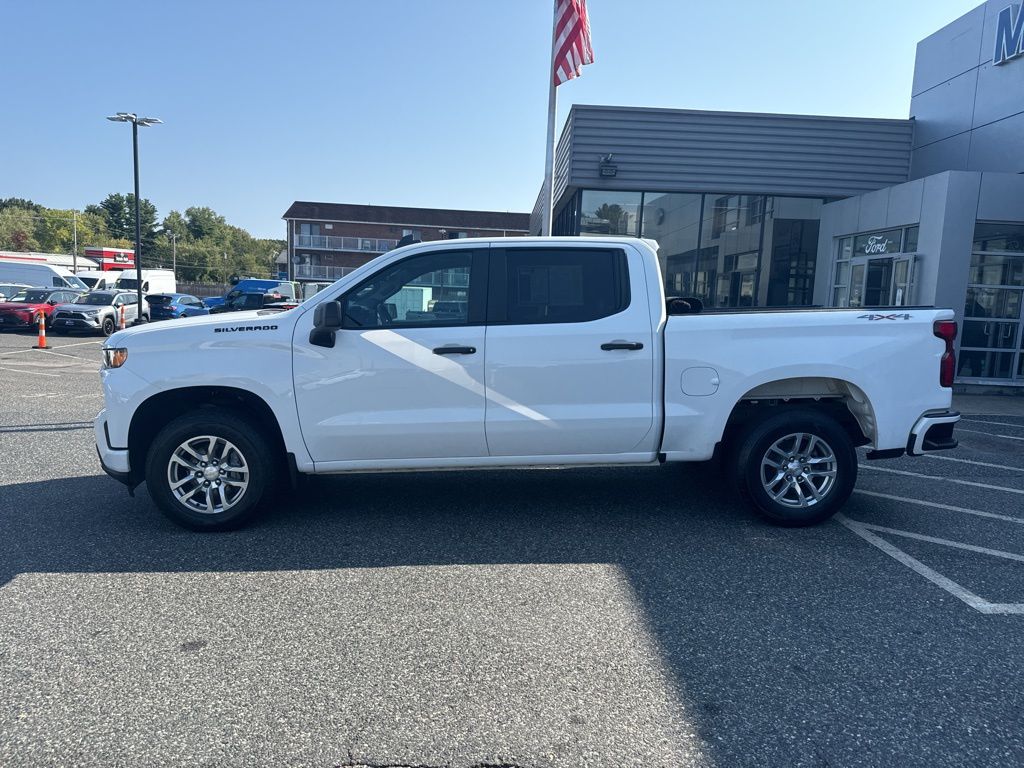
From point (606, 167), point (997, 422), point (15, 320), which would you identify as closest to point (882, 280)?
point (997, 422)

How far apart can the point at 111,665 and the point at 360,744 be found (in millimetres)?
1342

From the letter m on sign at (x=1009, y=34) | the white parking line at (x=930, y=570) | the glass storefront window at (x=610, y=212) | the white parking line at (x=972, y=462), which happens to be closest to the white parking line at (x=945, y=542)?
the white parking line at (x=930, y=570)

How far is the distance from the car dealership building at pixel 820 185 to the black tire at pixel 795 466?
899 cm

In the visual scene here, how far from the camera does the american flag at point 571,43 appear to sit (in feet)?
37.5

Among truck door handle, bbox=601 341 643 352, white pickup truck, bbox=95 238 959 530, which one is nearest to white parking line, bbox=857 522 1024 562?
white pickup truck, bbox=95 238 959 530

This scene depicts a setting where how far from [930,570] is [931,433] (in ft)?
3.67

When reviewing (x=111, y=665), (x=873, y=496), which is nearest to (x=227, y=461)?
(x=111, y=665)

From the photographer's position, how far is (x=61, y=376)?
13602 millimetres

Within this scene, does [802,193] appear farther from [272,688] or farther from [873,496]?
[272,688]

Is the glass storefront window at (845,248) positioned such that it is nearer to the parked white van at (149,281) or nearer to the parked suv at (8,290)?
the parked suv at (8,290)

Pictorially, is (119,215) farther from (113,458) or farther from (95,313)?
(113,458)

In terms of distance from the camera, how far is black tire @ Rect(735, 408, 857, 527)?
5.14 meters

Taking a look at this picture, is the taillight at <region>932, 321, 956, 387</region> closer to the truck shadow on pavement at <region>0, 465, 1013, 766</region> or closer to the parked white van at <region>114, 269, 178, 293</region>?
the truck shadow on pavement at <region>0, 465, 1013, 766</region>

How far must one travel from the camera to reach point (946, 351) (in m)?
5.13
